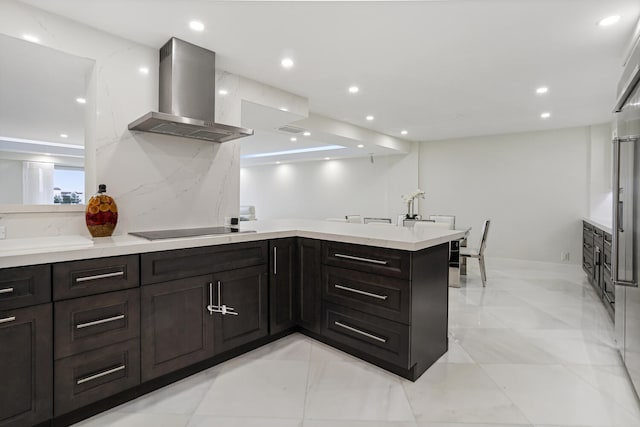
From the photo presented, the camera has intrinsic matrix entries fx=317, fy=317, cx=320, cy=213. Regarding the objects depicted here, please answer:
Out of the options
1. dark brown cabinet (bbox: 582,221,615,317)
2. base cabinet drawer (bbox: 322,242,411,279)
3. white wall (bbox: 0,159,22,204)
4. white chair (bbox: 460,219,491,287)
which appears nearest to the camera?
base cabinet drawer (bbox: 322,242,411,279)

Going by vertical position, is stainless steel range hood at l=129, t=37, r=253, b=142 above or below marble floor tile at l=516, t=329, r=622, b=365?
above

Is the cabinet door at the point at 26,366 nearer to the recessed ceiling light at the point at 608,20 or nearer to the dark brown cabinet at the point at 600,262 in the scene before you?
the recessed ceiling light at the point at 608,20

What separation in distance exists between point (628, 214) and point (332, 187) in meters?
6.95

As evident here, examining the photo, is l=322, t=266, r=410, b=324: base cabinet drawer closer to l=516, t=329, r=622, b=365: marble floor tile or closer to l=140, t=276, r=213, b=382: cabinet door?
l=140, t=276, r=213, b=382: cabinet door

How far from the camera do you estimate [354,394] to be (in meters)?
1.91

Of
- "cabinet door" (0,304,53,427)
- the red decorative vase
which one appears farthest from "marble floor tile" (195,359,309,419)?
the red decorative vase

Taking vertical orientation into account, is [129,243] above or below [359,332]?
above

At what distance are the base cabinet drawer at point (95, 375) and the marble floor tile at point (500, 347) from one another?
2.29 m

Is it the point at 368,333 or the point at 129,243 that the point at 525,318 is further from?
the point at 129,243

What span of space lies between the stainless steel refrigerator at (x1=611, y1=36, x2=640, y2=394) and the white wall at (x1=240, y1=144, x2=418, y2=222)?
5.12 meters

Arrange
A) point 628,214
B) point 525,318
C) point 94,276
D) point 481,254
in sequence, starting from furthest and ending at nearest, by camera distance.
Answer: point 481,254 → point 525,318 → point 628,214 → point 94,276

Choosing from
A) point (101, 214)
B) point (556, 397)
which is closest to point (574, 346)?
point (556, 397)

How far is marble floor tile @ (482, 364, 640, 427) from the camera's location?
1698 mm

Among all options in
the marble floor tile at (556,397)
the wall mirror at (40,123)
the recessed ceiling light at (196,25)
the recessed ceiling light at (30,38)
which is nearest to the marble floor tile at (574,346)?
the marble floor tile at (556,397)
